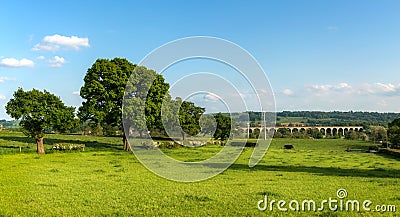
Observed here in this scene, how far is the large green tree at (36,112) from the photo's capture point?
142 feet

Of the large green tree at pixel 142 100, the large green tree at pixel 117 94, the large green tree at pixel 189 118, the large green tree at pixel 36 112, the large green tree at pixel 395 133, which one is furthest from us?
the large green tree at pixel 395 133

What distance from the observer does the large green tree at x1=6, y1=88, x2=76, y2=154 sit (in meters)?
43.2

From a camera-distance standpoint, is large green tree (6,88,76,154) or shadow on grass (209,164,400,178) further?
large green tree (6,88,76,154)

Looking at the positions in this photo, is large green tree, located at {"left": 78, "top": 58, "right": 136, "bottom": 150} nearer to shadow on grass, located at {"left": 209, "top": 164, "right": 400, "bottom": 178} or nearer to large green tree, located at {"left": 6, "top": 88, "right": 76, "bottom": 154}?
large green tree, located at {"left": 6, "top": 88, "right": 76, "bottom": 154}

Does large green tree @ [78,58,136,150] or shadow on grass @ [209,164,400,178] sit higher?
large green tree @ [78,58,136,150]

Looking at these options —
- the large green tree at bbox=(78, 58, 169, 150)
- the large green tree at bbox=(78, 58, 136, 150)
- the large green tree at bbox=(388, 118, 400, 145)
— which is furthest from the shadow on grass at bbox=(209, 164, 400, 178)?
the large green tree at bbox=(388, 118, 400, 145)

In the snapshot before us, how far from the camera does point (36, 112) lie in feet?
144

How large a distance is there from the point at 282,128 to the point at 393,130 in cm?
7080

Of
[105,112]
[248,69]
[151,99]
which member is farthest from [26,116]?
[248,69]

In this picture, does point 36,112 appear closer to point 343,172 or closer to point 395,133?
point 343,172

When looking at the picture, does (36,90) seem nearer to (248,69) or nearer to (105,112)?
(105,112)

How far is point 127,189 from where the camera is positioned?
1911 centimetres

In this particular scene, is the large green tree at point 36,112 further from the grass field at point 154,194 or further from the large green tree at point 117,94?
the grass field at point 154,194

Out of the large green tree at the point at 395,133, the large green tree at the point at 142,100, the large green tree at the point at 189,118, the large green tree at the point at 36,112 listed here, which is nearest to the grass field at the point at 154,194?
the large green tree at the point at 36,112
